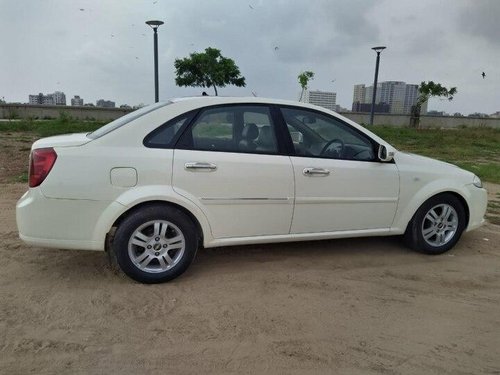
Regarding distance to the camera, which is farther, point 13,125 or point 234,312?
point 13,125

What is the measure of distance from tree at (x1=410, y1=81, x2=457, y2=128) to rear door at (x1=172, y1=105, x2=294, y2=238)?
2610 centimetres

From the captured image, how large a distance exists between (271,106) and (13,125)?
51.7 ft

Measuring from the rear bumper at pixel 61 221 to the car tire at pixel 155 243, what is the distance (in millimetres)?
202

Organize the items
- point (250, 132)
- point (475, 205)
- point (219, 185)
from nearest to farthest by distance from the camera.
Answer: point (219, 185) → point (250, 132) → point (475, 205)

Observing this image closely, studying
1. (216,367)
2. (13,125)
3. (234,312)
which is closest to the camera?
(216,367)

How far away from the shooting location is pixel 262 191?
3.90 m

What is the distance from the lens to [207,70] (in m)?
28.8

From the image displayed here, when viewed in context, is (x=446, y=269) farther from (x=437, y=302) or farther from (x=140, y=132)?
(x=140, y=132)

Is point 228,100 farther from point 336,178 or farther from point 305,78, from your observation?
point 305,78

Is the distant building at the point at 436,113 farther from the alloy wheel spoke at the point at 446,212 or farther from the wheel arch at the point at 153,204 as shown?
the wheel arch at the point at 153,204

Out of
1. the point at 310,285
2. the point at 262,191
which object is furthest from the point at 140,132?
the point at 310,285

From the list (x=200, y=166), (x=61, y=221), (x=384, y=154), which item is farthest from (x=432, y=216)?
(x=61, y=221)

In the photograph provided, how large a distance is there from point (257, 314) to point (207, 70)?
88.9ft

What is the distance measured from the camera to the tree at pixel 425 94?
28.0 m
